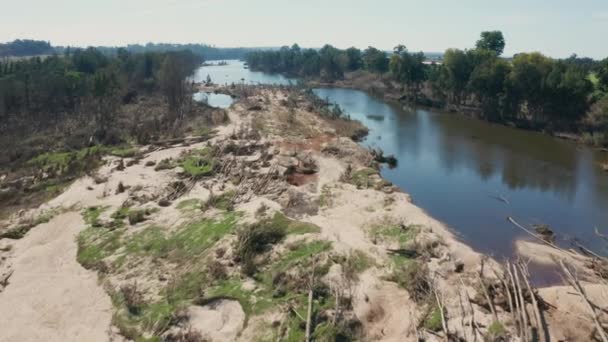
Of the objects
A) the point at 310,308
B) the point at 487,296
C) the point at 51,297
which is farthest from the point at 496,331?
the point at 51,297

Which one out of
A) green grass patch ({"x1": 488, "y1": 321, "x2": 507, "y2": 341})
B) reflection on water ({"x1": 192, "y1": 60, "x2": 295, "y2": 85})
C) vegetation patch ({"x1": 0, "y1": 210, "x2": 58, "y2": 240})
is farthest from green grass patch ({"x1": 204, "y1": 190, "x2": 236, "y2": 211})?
reflection on water ({"x1": 192, "y1": 60, "x2": 295, "y2": 85})

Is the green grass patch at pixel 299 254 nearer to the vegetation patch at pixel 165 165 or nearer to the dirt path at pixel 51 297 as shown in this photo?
the dirt path at pixel 51 297

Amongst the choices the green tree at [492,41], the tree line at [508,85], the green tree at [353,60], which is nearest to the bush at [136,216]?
the tree line at [508,85]

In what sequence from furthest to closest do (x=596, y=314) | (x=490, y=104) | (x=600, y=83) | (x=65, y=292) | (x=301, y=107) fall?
(x=301, y=107), (x=490, y=104), (x=600, y=83), (x=65, y=292), (x=596, y=314)

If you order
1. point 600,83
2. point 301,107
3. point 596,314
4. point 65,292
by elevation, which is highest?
point 600,83

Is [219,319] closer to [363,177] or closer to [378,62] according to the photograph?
[363,177]

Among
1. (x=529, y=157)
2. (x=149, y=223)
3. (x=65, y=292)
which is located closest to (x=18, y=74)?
(x=149, y=223)

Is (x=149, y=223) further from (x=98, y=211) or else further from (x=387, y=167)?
(x=387, y=167)
